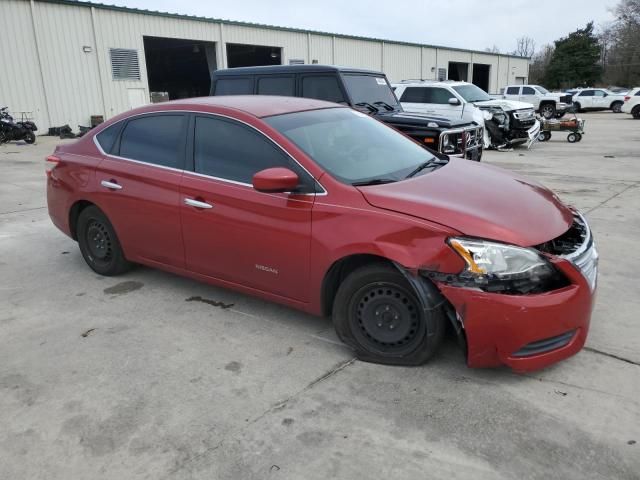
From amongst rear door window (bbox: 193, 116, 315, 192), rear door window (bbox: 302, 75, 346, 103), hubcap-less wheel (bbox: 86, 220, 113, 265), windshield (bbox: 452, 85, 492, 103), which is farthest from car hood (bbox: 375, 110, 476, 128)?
windshield (bbox: 452, 85, 492, 103)

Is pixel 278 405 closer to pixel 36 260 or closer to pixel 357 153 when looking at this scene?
pixel 357 153

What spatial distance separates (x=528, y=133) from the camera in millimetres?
15156

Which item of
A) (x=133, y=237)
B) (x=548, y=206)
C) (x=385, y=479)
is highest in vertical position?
(x=548, y=206)

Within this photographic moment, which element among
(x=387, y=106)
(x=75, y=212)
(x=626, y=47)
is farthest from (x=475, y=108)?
(x=626, y=47)

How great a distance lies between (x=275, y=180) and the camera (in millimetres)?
3318

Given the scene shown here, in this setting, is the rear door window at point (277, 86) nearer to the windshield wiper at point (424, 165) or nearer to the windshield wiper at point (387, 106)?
the windshield wiper at point (387, 106)

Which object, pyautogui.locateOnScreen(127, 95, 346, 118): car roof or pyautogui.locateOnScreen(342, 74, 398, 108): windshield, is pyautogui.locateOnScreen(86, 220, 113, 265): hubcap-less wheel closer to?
pyautogui.locateOnScreen(127, 95, 346, 118): car roof

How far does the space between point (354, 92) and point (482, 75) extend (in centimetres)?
4127

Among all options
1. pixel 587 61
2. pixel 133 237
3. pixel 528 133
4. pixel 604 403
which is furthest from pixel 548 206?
pixel 587 61

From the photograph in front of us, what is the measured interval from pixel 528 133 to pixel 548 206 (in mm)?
12884

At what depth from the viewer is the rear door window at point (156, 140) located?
13.8 ft

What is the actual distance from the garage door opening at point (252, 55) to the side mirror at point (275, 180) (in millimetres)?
26498

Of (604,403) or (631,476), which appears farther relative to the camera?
(604,403)

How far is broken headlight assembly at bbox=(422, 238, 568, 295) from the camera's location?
9.45 feet
